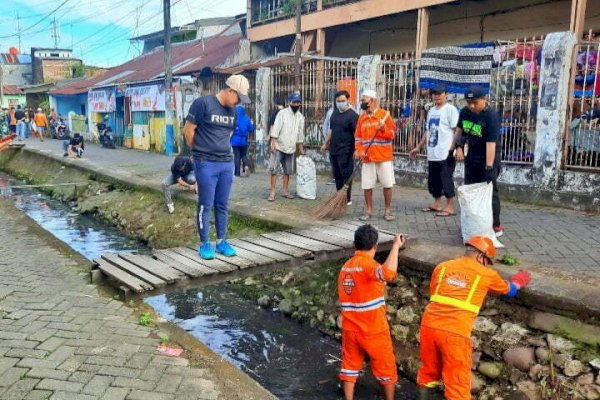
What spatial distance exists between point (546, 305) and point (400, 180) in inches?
243

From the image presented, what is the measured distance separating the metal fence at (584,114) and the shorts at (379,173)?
114 inches

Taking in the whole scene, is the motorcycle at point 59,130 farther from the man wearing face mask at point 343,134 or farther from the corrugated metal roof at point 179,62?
the man wearing face mask at point 343,134

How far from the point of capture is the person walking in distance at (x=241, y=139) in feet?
36.1

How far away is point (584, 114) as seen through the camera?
7.57m

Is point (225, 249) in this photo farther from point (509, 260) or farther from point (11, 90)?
point (11, 90)

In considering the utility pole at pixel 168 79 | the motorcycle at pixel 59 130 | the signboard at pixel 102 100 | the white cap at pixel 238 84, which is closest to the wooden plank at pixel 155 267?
the white cap at pixel 238 84

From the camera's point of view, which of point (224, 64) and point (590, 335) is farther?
point (224, 64)

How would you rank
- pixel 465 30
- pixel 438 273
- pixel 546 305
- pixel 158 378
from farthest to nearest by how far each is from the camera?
pixel 465 30, pixel 546 305, pixel 438 273, pixel 158 378

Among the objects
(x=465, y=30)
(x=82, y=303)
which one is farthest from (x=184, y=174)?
(x=465, y=30)

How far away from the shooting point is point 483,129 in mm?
5453

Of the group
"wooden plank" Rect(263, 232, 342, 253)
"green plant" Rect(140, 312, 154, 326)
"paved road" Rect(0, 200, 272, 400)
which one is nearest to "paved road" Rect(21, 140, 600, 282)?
"wooden plank" Rect(263, 232, 342, 253)

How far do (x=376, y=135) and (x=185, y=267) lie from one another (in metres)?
3.06

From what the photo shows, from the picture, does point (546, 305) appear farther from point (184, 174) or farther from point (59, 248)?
point (184, 174)

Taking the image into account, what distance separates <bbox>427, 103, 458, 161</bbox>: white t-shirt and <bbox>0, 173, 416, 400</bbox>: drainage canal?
2.89m
